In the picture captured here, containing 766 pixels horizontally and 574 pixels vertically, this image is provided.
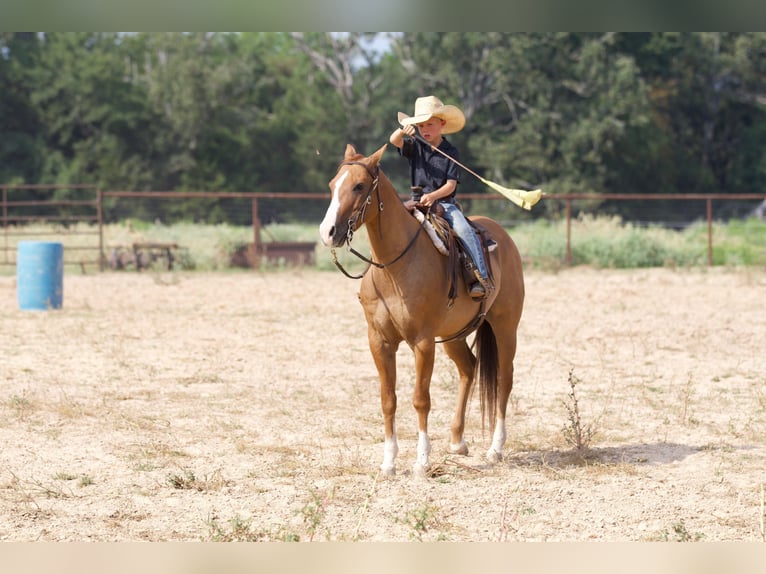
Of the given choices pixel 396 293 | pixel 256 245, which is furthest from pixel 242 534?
pixel 256 245

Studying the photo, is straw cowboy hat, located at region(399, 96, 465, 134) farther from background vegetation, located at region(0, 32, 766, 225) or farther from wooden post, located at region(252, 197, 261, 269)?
background vegetation, located at region(0, 32, 766, 225)

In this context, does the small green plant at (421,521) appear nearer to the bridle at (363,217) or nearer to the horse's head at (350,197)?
the bridle at (363,217)

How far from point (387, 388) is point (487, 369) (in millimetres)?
1042

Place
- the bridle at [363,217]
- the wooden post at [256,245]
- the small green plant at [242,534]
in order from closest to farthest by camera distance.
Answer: the small green plant at [242,534] < the bridle at [363,217] < the wooden post at [256,245]

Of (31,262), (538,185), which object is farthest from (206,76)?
(31,262)

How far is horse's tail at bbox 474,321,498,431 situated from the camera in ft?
23.4

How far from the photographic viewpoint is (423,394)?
21.1 feet

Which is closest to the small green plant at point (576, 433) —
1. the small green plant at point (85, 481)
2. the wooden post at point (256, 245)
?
the small green plant at point (85, 481)

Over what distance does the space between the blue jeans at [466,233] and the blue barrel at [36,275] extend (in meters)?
9.69

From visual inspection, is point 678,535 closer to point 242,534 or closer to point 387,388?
point 387,388

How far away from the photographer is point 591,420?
26.4ft

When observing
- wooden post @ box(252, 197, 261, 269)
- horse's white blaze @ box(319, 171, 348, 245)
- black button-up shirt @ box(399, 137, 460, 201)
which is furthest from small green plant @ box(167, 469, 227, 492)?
wooden post @ box(252, 197, 261, 269)

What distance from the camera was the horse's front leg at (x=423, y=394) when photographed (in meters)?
6.35

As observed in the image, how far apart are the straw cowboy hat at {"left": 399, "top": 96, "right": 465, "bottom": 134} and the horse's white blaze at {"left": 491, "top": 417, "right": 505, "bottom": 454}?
2015 millimetres
